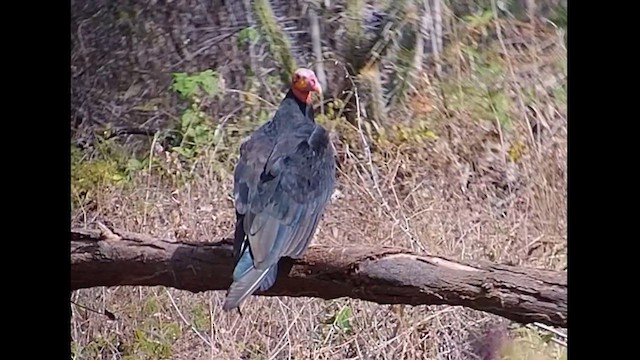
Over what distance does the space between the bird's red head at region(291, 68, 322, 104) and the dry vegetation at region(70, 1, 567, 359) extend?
1.8 inches

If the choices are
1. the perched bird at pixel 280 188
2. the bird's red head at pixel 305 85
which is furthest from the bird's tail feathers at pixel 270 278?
the bird's red head at pixel 305 85

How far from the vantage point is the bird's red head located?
6.20 ft

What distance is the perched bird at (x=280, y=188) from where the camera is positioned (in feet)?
5.95

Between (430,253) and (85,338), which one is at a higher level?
(430,253)

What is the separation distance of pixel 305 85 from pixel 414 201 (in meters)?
0.34

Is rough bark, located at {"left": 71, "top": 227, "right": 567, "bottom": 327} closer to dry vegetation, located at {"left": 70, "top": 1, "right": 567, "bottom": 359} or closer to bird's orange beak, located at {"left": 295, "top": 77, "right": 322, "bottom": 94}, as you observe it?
dry vegetation, located at {"left": 70, "top": 1, "right": 567, "bottom": 359}

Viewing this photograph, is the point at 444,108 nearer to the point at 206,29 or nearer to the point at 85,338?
the point at 206,29

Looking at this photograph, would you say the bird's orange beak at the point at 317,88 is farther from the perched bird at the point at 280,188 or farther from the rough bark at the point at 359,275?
the rough bark at the point at 359,275

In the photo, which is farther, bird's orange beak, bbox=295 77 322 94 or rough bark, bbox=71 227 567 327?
bird's orange beak, bbox=295 77 322 94

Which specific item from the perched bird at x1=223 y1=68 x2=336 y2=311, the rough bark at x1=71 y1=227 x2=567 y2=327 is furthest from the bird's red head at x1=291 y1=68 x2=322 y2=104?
the rough bark at x1=71 y1=227 x2=567 y2=327

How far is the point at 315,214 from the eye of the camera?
72.9 inches

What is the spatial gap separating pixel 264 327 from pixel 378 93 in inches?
22.0

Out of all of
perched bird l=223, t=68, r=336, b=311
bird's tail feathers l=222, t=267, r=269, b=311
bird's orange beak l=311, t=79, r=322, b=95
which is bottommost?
bird's tail feathers l=222, t=267, r=269, b=311
